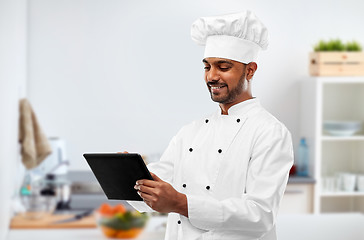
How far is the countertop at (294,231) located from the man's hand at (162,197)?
101 cm

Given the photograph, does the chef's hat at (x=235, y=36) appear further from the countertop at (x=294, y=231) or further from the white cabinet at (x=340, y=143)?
the white cabinet at (x=340, y=143)

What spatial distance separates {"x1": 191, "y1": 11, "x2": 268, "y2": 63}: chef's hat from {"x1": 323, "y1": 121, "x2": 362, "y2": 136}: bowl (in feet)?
8.25

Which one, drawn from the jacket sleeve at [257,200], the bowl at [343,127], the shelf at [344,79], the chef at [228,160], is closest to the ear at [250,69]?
the chef at [228,160]

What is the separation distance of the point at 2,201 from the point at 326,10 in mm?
2743

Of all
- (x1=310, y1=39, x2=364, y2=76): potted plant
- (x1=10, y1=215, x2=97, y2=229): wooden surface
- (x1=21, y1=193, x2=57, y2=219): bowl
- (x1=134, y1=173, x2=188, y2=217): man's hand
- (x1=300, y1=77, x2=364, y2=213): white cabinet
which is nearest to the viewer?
(x1=134, y1=173, x2=188, y2=217): man's hand

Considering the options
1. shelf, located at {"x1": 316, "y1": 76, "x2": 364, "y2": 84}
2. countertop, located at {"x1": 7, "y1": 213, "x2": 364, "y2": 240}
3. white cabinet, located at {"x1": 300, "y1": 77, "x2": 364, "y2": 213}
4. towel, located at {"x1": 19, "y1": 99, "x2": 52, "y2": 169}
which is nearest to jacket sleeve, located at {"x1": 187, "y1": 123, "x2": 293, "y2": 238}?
countertop, located at {"x1": 7, "y1": 213, "x2": 364, "y2": 240}

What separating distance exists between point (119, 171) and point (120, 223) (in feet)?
3.15

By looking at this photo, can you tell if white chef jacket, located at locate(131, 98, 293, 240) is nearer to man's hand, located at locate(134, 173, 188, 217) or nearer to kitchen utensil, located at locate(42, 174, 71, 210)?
man's hand, located at locate(134, 173, 188, 217)

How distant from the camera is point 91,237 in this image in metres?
2.27

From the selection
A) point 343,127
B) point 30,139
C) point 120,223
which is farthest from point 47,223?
point 343,127

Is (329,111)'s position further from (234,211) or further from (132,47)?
(234,211)

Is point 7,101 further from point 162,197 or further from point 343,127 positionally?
point 343,127

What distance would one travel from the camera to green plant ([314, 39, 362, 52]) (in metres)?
3.81

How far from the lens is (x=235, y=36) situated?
141 centimetres
